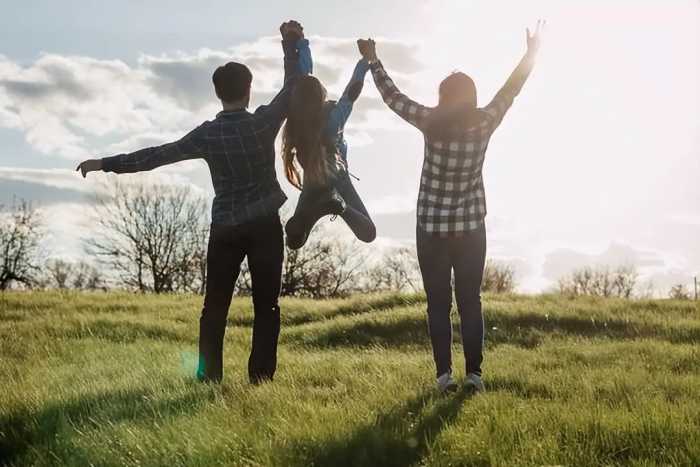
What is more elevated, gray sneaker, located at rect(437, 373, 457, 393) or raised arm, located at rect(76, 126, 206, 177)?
raised arm, located at rect(76, 126, 206, 177)

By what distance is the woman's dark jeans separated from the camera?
5668 millimetres

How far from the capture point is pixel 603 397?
566cm

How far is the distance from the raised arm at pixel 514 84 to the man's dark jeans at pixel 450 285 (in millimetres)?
973

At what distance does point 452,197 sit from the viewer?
18.2 ft

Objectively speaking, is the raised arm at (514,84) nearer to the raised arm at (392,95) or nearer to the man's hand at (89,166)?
the raised arm at (392,95)

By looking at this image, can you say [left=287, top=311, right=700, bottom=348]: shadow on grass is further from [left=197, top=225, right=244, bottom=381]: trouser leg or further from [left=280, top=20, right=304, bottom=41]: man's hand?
[left=280, top=20, right=304, bottom=41]: man's hand

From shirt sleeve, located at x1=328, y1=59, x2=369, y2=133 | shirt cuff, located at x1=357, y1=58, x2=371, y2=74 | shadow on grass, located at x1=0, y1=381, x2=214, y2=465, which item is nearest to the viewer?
shadow on grass, located at x1=0, y1=381, x2=214, y2=465

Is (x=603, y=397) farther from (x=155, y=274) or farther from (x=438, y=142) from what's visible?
(x=155, y=274)

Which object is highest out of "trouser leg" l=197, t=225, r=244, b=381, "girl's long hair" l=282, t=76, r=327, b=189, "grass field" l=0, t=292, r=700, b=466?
"girl's long hair" l=282, t=76, r=327, b=189

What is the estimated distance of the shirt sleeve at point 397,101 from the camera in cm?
557

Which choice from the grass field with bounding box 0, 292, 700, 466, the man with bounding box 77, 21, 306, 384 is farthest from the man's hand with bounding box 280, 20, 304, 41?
the grass field with bounding box 0, 292, 700, 466

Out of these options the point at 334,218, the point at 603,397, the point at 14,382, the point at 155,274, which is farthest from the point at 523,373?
the point at 155,274

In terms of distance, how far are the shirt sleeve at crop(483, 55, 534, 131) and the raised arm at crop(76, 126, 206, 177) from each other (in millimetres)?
2345

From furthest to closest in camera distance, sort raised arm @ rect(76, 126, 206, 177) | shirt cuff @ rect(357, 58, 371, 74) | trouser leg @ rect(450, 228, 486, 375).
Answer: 1. shirt cuff @ rect(357, 58, 371, 74)
2. trouser leg @ rect(450, 228, 486, 375)
3. raised arm @ rect(76, 126, 206, 177)
